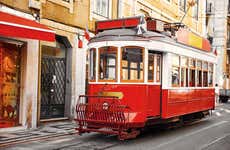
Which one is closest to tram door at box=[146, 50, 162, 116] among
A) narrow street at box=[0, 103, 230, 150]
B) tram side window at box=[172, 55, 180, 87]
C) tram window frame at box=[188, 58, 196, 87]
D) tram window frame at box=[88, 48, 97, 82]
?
tram side window at box=[172, 55, 180, 87]

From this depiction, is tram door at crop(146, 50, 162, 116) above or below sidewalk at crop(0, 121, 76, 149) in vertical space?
above

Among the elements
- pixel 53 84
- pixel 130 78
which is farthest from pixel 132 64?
pixel 53 84

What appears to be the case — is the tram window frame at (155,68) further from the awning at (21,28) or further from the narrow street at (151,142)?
the awning at (21,28)

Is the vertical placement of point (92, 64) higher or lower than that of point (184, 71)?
higher

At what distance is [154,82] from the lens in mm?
12258

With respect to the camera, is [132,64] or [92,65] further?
[92,65]

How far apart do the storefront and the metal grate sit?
1287mm

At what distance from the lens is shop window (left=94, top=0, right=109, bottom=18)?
18797 mm

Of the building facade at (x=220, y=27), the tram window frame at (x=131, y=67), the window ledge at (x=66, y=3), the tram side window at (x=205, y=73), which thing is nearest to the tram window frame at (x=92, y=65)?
the tram window frame at (x=131, y=67)

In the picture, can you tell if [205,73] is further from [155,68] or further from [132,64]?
[132,64]

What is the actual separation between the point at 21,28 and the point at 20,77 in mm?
2478

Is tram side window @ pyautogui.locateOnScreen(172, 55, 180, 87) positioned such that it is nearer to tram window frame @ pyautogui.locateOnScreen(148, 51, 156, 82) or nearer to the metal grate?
tram window frame @ pyautogui.locateOnScreen(148, 51, 156, 82)

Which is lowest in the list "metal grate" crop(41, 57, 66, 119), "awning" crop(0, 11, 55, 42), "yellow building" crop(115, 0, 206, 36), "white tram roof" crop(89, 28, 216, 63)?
"metal grate" crop(41, 57, 66, 119)

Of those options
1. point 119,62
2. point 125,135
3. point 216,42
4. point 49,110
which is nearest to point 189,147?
point 125,135
